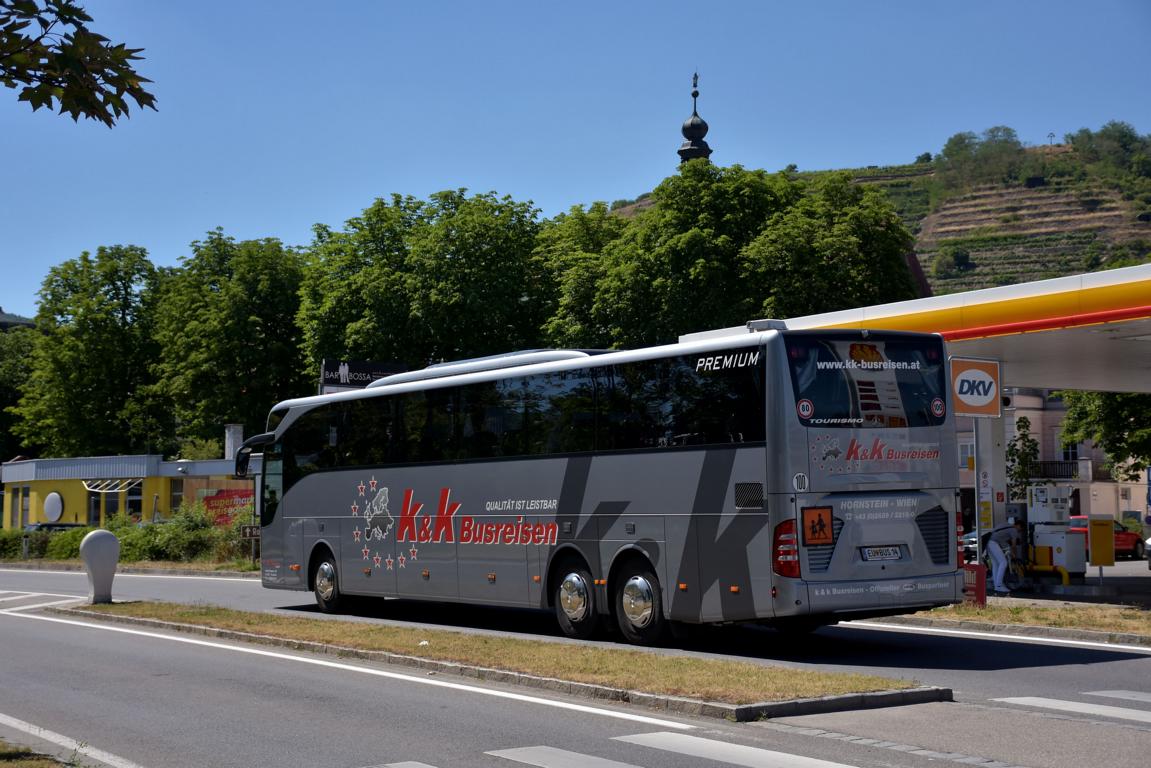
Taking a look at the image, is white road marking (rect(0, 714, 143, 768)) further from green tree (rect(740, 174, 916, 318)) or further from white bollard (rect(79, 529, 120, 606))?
green tree (rect(740, 174, 916, 318))

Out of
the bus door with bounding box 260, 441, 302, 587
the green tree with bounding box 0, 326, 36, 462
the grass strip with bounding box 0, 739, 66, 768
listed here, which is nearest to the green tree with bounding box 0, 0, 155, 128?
the grass strip with bounding box 0, 739, 66, 768

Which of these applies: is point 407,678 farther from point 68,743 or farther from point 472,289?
point 472,289

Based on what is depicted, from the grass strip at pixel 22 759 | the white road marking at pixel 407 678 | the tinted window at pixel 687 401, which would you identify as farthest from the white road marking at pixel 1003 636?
the grass strip at pixel 22 759

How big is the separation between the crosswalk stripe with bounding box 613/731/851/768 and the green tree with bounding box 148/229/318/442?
175 feet

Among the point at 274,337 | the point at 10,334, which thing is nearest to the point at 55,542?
the point at 274,337

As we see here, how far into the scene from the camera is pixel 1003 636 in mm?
16688

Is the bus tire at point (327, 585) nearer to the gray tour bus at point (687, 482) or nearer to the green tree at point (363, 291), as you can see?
the gray tour bus at point (687, 482)

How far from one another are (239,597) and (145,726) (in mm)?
16392

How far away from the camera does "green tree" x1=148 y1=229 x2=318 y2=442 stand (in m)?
63.6

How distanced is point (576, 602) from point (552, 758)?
8.29m

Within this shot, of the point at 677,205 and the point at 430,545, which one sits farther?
the point at 677,205

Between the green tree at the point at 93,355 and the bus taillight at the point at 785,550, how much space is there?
2450 inches

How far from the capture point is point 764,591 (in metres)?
14.3

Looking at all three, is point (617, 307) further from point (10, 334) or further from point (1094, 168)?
point (1094, 168)
